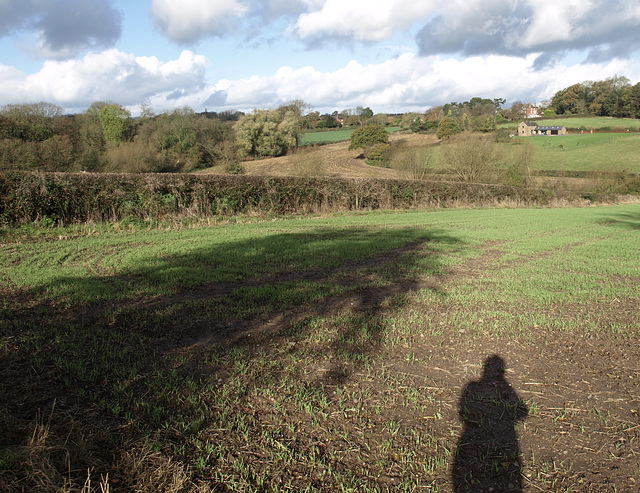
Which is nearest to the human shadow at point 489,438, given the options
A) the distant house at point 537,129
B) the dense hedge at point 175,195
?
the dense hedge at point 175,195

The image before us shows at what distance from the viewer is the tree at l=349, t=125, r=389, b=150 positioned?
56500 millimetres

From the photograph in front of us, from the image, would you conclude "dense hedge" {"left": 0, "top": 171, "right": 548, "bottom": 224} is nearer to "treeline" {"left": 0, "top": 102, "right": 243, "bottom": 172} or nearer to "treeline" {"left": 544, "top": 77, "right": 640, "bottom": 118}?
"treeline" {"left": 0, "top": 102, "right": 243, "bottom": 172}

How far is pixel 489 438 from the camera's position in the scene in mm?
2842

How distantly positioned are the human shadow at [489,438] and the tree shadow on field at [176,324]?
107 cm

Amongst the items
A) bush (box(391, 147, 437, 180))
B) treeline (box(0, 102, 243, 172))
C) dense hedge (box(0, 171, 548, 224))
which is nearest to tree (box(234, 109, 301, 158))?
treeline (box(0, 102, 243, 172))

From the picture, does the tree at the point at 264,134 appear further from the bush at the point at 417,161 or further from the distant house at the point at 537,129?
the distant house at the point at 537,129

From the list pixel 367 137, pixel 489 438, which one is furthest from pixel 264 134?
pixel 489 438

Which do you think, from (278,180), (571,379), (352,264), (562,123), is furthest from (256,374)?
(562,123)

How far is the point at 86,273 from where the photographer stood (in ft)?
22.5

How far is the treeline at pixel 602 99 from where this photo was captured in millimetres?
81125

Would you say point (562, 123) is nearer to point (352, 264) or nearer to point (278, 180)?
point (278, 180)

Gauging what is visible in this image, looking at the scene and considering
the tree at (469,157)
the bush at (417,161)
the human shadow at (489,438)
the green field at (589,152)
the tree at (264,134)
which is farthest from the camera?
the green field at (589,152)

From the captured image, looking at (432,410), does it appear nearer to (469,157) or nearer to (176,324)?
(176,324)

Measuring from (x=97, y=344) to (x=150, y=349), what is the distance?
0.54m
